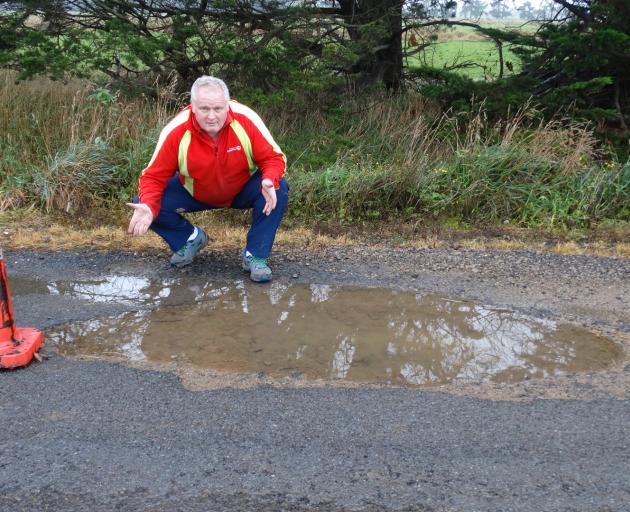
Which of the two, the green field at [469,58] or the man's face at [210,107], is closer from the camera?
the man's face at [210,107]

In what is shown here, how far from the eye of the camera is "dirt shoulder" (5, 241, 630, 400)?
15.2ft

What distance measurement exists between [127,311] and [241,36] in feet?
17.4

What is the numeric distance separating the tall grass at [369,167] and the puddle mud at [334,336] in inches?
85.4

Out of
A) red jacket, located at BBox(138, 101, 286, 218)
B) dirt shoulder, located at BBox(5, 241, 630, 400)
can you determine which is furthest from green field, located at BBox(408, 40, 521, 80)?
red jacket, located at BBox(138, 101, 286, 218)

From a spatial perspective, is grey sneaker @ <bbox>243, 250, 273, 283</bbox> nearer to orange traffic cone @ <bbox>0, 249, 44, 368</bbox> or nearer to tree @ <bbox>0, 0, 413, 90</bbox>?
orange traffic cone @ <bbox>0, 249, 44, 368</bbox>

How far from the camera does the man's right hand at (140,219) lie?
4.64 m

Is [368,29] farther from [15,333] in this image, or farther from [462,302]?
[15,333]

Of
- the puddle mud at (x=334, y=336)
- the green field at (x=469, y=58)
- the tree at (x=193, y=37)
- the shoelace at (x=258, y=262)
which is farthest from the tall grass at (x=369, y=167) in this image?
the puddle mud at (x=334, y=336)

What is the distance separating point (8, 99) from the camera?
8.48 m

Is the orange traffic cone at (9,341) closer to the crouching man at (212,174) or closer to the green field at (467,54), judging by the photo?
the crouching man at (212,174)

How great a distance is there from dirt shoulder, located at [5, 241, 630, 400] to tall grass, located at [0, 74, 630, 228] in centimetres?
106

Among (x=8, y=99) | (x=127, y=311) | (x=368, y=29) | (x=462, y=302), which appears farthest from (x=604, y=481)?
(x=8, y=99)

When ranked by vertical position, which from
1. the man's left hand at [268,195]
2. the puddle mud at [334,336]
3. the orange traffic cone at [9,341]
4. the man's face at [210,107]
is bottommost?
the puddle mud at [334,336]

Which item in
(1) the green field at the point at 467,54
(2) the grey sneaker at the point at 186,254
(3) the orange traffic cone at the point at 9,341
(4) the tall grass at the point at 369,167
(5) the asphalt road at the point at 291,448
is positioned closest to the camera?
(5) the asphalt road at the point at 291,448
